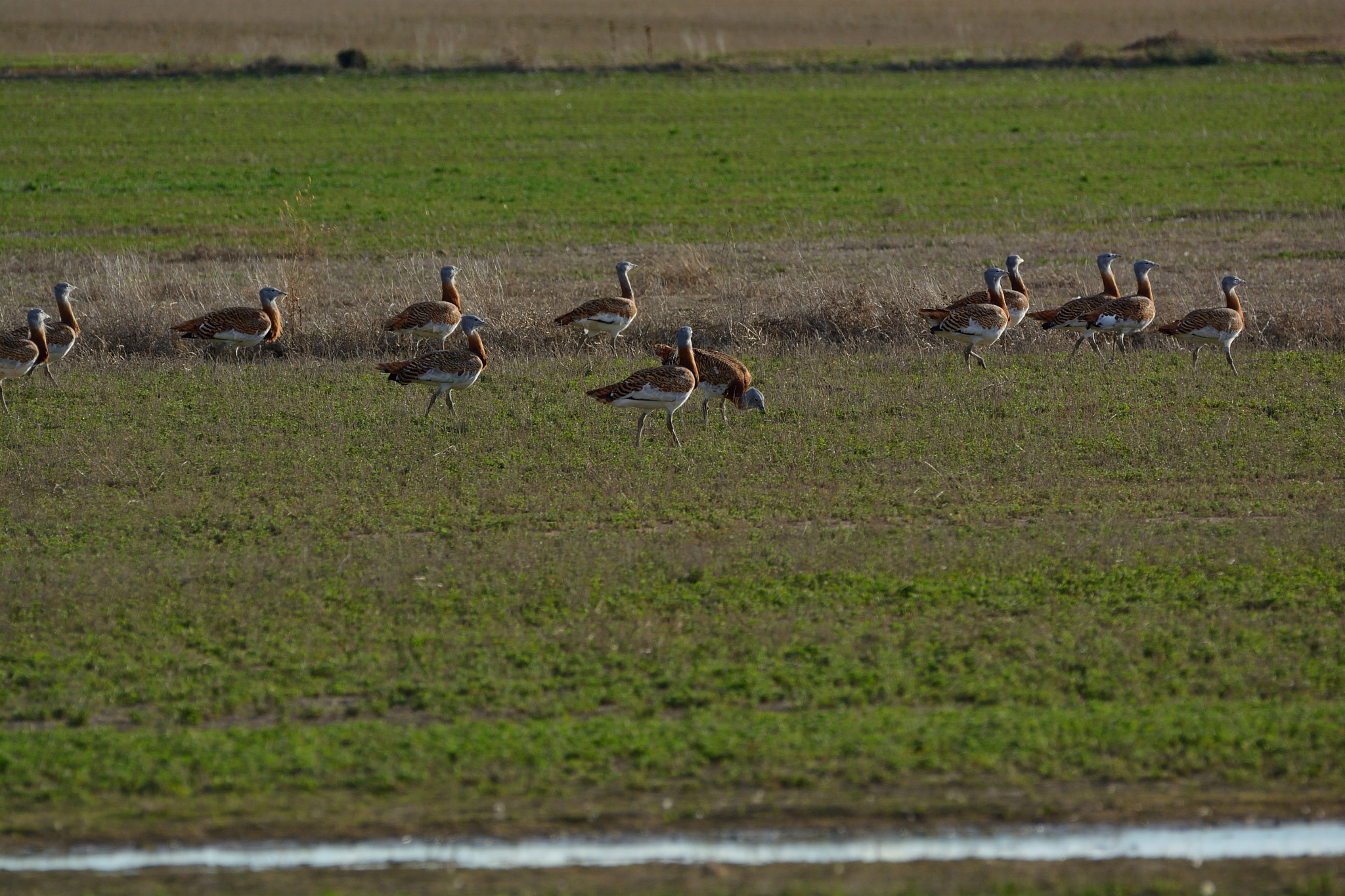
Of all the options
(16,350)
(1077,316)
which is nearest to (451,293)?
(16,350)

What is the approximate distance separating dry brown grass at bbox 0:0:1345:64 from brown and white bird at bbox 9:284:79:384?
36.3 metres

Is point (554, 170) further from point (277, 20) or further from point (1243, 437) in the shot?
point (277, 20)

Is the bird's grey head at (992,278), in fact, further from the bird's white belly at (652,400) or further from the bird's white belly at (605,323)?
the bird's white belly at (652,400)

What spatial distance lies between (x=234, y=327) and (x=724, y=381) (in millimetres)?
6010

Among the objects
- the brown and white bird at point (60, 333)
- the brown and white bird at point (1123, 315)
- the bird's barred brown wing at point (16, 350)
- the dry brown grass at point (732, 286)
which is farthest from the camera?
the dry brown grass at point (732, 286)

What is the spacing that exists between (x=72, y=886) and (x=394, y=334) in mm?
11901

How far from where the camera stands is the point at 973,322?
49.6ft

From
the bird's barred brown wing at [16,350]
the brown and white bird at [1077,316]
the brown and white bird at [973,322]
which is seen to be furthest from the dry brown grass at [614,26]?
the bird's barred brown wing at [16,350]

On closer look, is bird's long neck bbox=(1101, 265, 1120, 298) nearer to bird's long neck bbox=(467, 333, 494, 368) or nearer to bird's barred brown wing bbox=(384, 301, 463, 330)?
bird's long neck bbox=(467, 333, 494, 368)

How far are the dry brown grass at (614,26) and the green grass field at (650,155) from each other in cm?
882

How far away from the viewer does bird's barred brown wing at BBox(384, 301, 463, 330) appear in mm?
15656

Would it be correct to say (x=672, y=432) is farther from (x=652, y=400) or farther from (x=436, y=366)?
(x=436, y=366)

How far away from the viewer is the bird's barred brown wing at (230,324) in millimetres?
15672

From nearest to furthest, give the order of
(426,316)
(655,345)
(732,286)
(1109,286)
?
(426,316), (655,345), (1109,286), (732,286)
